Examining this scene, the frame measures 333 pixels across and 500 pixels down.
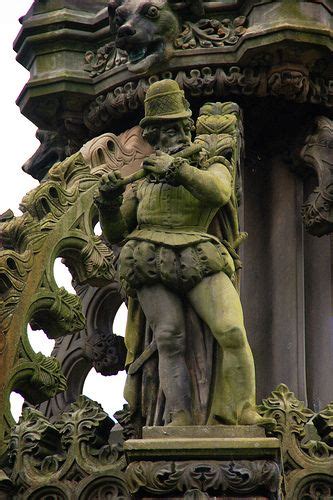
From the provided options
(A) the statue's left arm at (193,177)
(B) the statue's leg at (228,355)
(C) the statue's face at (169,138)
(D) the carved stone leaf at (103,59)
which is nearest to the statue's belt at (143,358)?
(B) the statue's leg at (228,355)

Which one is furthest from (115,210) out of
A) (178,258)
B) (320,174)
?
(320,174)

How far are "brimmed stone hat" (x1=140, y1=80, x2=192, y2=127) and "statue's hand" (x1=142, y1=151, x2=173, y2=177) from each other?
0.40m

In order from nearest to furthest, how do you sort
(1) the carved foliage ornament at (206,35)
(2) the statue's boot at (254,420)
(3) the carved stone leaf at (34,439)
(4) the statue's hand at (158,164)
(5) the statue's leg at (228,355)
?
(2) the statue's boot at (254,420)
(5) the statue's leg at (228,355)
(4) the statue's hand at (158,164)
(3) the carved stone leaf at (34,439)
(1) the carved foliage ornament at (206,35)

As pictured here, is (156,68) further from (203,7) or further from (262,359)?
(262,359)

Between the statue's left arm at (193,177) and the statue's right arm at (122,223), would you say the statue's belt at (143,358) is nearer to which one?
the statue's right arm at (122,223)

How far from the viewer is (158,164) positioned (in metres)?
32.2

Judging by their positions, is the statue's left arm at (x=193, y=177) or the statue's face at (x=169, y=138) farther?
the statue's face at (x=169, y=138)

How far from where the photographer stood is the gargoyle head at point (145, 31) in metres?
35.2

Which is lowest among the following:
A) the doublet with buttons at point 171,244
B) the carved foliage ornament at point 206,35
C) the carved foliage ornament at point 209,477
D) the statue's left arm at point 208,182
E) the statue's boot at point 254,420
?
the carved foliage ornament at point 209,477

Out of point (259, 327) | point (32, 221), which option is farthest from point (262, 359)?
point (32, 221)

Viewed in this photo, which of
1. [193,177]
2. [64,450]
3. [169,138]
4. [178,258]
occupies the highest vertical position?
[169,138]

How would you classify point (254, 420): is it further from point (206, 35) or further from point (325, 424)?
point (206, 35)

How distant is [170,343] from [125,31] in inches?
163

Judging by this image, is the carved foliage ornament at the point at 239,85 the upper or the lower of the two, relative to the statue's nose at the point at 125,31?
lower
